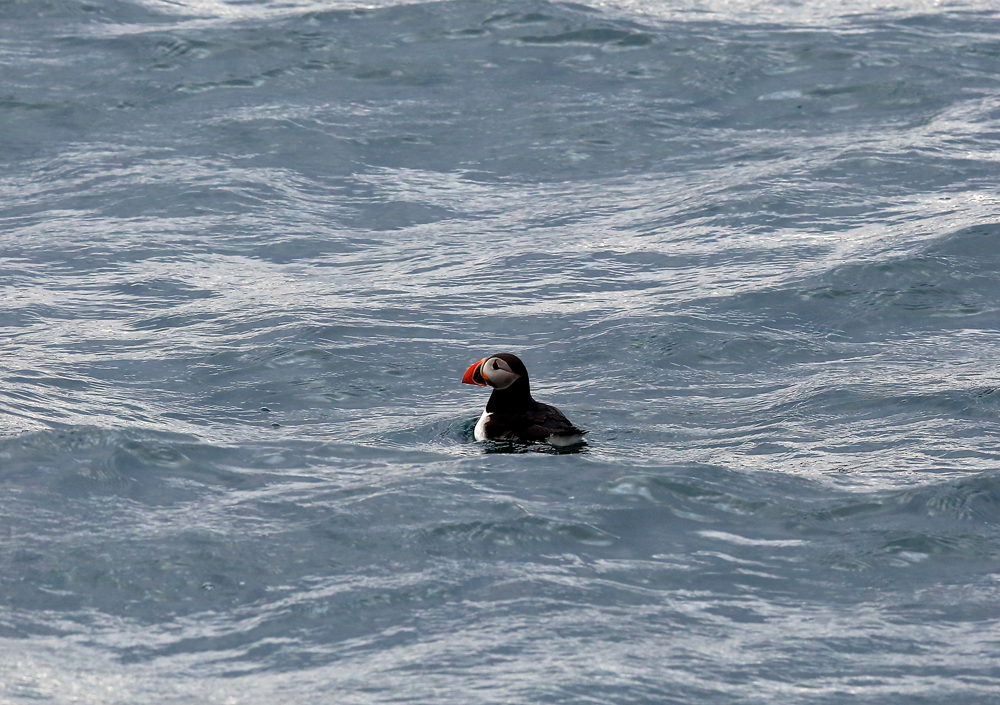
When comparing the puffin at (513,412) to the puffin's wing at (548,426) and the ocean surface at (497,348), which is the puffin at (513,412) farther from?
the ocean surface at (497,348)

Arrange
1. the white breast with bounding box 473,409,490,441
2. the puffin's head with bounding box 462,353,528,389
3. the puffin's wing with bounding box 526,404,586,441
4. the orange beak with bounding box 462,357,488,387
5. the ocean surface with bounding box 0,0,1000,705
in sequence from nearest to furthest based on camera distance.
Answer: the ocean surface with bounding box 0,0,1000,705
the puffin's wing with bounding box 526,404,586,441
the white breast with bounding box 473,409,490,441
the puffin's head with bounding box 462,353,528,389
the orange beak with bounding box 462,357,488,387

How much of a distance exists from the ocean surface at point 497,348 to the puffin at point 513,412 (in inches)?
5.8

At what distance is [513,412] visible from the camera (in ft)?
28.9

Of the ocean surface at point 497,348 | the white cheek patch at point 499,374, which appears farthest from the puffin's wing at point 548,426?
the white cheek patch at point 499,374

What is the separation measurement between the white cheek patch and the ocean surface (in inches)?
15.7

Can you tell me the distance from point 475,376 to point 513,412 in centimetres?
65

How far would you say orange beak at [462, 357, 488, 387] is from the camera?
9.33 m

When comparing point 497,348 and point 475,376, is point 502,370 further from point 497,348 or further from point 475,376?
point 497,348

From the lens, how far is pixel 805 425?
29.3ft

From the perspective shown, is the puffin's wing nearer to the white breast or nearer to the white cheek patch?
the white breast

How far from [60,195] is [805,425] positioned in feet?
26.7

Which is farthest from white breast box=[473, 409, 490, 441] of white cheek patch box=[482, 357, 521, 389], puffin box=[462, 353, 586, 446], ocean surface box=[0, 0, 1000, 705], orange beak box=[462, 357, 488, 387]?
orange beak box=[462, 357, 488, 387]

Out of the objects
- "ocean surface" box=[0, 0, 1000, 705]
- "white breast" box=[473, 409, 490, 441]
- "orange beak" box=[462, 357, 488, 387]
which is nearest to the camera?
"ocean surface" box=[0, 0, 1000, 705]

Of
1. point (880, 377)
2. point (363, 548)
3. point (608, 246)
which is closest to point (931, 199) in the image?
point (608, 246)
